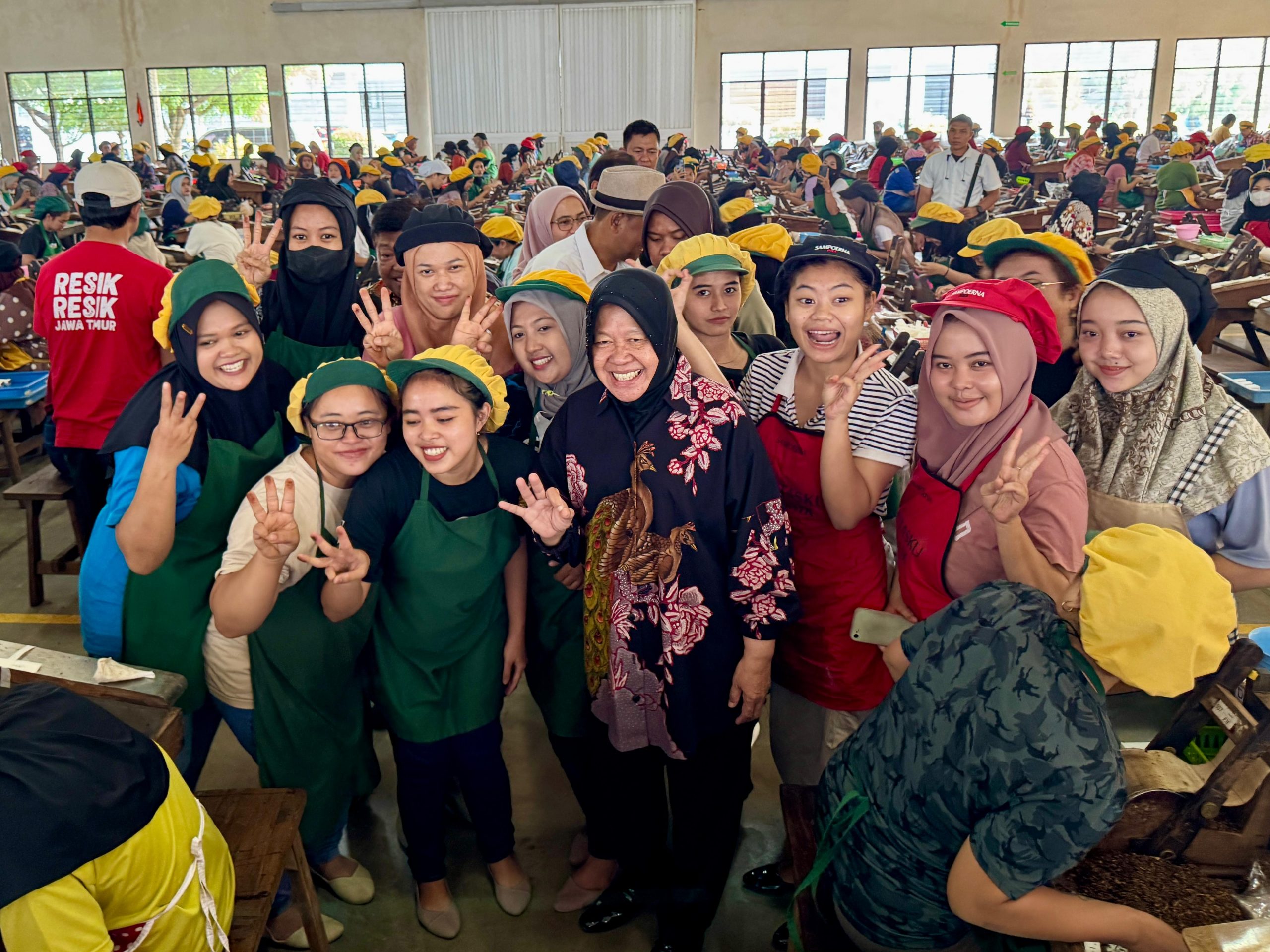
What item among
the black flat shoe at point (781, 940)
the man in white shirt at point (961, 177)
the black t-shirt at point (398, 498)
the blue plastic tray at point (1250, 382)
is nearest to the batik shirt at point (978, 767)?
the black flat shoe at point (781, 940)

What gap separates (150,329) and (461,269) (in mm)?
1439

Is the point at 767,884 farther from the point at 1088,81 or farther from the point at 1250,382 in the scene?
the point at 1088,81

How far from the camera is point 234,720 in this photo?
2053 mm

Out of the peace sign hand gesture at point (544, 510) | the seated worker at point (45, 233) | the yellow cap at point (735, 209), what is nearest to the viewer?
the peace sign hand gesture at point (544, 510)

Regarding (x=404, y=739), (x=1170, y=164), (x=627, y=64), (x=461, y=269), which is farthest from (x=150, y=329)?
(x=627, y=64)

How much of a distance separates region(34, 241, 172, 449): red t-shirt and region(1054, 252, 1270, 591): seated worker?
281 cm

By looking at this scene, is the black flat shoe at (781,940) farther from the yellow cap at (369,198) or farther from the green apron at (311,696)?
the yellow cap at (369,198)

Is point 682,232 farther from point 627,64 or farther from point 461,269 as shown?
point 627,64

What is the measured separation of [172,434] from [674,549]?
3.26 ft

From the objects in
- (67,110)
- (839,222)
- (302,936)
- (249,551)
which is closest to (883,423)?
(249,551)

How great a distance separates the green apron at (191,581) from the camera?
1.93 metres

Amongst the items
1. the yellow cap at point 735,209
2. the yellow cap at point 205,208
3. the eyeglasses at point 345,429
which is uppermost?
the yellow cap at point 205,208

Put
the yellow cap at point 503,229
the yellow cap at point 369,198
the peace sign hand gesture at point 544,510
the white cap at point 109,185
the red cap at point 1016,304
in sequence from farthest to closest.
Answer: the yellow cap at point 369,198 < the yellow cap at point 503,229 < the white cap at point 109,185 < the peace sign hand gesture at point 544,510 < the red cap at point 1016,304

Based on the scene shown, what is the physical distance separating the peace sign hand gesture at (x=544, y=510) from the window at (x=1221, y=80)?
21792 mm
